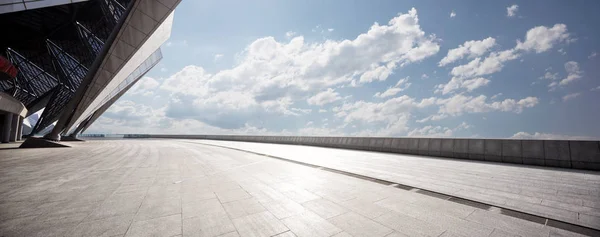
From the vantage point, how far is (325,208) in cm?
443

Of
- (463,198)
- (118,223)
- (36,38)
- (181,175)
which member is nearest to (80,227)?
(118,223)

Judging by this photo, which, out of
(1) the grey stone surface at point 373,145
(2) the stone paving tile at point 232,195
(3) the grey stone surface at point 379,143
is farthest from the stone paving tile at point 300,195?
(1) the grey stone surface at point 373,145

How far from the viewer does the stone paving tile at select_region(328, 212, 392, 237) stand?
3352 millimetres

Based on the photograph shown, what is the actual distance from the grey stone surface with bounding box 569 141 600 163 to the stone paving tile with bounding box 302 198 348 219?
11612 mm

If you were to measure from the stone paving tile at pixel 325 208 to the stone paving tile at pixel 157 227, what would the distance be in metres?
2.37

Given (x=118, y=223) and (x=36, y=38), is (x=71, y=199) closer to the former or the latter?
(x=118, y=223)

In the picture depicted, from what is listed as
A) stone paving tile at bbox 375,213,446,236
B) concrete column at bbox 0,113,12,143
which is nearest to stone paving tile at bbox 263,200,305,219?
stone paving tile at bbox 375,213,446,236

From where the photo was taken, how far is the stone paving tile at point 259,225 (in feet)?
11.0

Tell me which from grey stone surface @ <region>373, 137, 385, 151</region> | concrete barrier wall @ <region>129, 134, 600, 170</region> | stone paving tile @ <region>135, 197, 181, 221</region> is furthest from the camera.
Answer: grey stone surface @ <region>373, 137, 385, 151</region>

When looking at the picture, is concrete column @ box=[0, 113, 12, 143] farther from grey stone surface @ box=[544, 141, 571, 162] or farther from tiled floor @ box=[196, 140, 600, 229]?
grey stone surface @ box=[544, 141, 571, 162]

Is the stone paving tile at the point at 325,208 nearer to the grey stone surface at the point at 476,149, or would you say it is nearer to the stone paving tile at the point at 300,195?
the stone paving tile at the point at 300,195

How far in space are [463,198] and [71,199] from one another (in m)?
8.95

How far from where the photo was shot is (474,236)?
3219mm

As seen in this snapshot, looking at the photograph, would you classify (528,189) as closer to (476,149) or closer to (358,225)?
(358,225)
